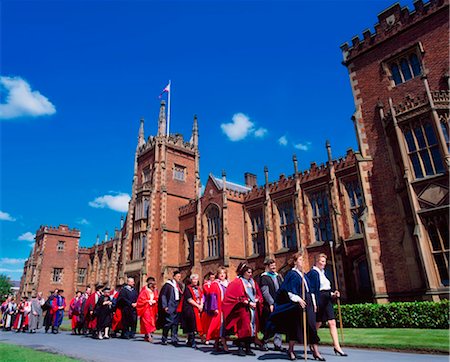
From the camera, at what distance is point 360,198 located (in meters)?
21.5

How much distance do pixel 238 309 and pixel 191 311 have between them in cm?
203

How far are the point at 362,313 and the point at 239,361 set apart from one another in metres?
9.03

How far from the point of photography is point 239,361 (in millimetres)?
5863

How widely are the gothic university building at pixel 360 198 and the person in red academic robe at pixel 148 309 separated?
956 cm

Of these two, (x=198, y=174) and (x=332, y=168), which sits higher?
(x=198, y=174)

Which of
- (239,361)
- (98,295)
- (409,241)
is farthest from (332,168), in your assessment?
(239,361)

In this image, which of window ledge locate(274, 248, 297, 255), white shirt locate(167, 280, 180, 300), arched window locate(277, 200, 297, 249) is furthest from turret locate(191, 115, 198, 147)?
white shirt locate(167, 280, 180, 300)

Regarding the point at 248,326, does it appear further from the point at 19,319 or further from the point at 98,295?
the point at 19,319

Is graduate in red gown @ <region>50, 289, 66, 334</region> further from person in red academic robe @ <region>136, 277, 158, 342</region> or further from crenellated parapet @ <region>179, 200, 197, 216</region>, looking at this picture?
crenellated parapet @ <region>179, 200, 197, 216</region>

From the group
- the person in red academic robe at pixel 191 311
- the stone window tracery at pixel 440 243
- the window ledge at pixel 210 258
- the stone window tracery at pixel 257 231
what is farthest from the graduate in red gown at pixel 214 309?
the window ledge at pixel 210 258

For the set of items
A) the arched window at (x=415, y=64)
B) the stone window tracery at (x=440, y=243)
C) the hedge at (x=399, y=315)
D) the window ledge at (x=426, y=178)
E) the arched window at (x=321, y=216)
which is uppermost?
the arched window at (x=415, y=64)

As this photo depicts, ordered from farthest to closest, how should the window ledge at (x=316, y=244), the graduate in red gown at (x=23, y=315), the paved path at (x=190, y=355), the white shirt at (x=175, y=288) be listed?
1. the window ledge at (x=316, y=244)
2. the graduate in red gown at (x=23, y=315)
3. the white shirt at (x=175, y=288)
4. the paved path at (x=190, y=355)

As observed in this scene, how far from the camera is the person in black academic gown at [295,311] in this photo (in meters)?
6.16

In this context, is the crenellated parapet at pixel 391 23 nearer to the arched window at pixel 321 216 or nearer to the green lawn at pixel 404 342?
the arched window at pixel 321 216
